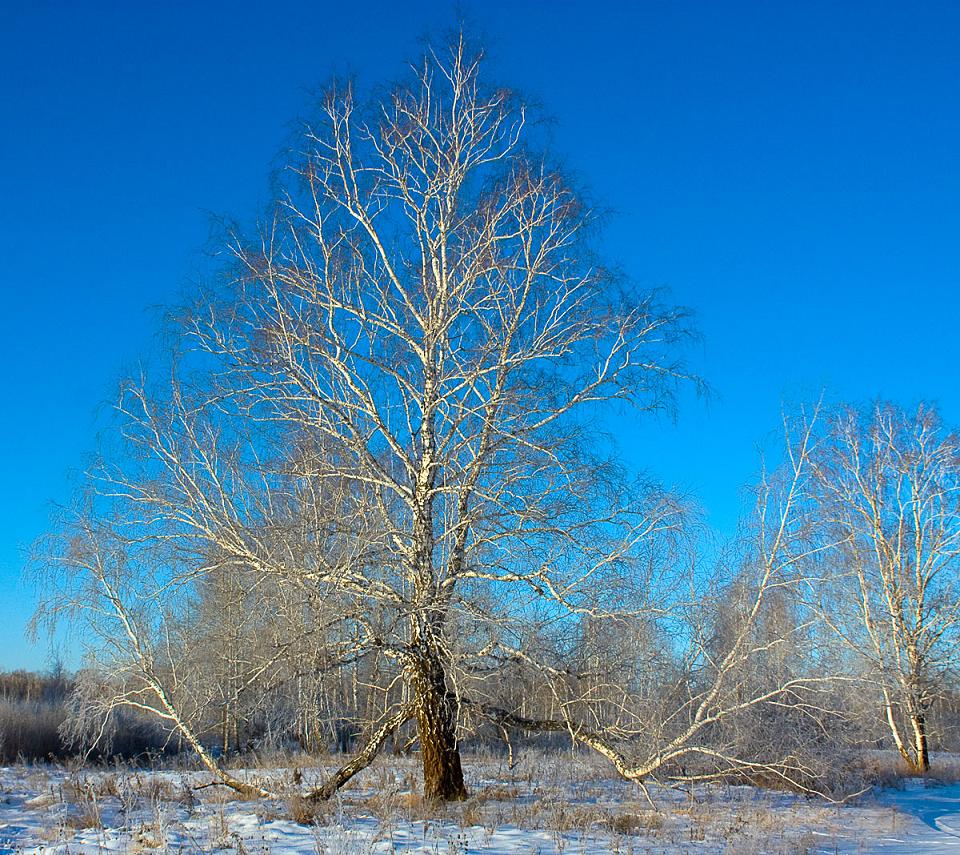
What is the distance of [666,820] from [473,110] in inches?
366

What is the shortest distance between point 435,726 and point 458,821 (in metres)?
1.31

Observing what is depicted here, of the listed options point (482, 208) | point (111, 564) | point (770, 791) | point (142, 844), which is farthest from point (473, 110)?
point (770, 791)

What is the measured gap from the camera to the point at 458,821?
31.2 feet

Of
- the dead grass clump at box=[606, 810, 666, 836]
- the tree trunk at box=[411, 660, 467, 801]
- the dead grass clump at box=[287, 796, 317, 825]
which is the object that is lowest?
the dead grass clump at box=[606, 810, 666, 836]

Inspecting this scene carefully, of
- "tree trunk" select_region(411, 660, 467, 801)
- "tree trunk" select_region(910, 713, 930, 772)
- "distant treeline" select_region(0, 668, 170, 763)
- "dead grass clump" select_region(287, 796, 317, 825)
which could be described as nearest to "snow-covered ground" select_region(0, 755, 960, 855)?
"dead grass clump" select_region(287, 796, 317, 825)

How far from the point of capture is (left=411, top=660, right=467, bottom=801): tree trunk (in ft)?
34.6

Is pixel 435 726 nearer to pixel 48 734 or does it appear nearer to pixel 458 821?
pixel 458 821

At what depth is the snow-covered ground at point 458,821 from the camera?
323 inches

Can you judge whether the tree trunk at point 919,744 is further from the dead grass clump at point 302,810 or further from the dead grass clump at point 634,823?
the dead grass clump at point 302,810

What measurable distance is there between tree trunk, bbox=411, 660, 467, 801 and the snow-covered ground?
0.29 m

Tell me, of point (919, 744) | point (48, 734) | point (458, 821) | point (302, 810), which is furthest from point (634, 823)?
point (48, 734)

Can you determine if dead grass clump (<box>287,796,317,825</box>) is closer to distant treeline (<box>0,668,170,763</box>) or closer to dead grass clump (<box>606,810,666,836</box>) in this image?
dead grass clump (<box>606,810,666,836</box>)

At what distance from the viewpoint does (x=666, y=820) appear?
34.8ft

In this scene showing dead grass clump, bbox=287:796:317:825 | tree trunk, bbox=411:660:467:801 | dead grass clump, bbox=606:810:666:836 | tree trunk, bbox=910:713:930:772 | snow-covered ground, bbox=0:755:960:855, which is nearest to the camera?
snow-covered ground, bbox=0:755:960:855
